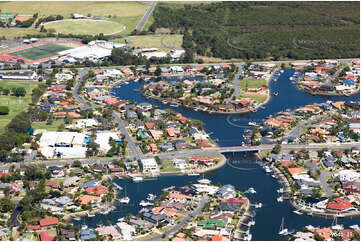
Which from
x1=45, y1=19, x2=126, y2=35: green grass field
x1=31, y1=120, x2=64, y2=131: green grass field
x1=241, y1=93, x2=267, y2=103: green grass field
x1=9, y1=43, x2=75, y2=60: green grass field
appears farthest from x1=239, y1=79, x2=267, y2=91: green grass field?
x1=45, y1=19, x2=126, y2=35: green grass field

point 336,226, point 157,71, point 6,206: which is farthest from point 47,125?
point 336,226

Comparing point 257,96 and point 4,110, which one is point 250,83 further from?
point 4,110

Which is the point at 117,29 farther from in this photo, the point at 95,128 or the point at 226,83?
the point at 95,128

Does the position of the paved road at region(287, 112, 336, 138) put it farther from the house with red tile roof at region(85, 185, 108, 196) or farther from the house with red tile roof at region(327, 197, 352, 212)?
the house with red tile roof at region(85, 185, 108, 196)

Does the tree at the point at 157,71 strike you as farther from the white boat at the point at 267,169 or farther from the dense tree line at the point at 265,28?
the white boat at the point at 267,169

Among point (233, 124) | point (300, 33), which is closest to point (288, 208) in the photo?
point (233, 124)
